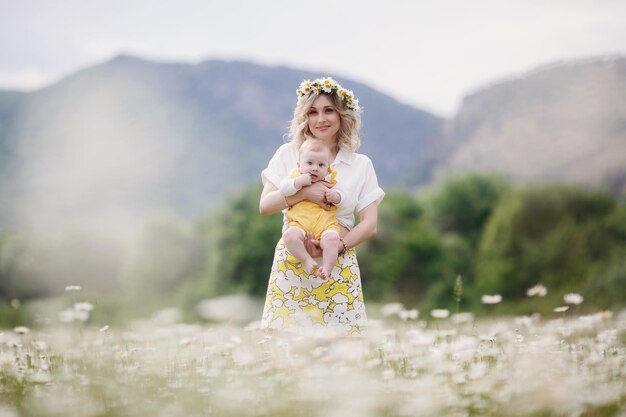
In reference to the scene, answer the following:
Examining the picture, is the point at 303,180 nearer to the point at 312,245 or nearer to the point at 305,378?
the point at 312,245

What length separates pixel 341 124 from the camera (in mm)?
6543

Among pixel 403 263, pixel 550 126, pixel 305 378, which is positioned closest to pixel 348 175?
pixel 305 378

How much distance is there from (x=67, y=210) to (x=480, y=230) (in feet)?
386

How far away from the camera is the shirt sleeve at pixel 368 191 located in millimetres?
6352

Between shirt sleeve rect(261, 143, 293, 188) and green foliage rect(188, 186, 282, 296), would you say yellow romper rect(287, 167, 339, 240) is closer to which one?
shirt sleeve rect(261, 143, 293, 188)

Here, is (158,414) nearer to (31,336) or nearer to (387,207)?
(31,336)

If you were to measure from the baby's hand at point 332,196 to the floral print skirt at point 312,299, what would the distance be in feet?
1.75

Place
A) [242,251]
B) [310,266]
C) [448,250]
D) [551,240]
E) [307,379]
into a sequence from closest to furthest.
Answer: [307,379], [310,266], [551,240], [242,251], [448,250]

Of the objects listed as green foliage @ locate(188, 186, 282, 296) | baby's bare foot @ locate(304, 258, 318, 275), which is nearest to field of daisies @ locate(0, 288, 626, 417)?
baby's bare foot @ locate(304, 258, 318, 275)

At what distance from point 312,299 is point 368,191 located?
112 centimetres

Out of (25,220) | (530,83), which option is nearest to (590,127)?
(530,83)

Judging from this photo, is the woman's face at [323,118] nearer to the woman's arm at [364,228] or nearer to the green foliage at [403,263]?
the woman's arm at [364,228]

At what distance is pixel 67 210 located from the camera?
160 meters

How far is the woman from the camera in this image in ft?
20.0
